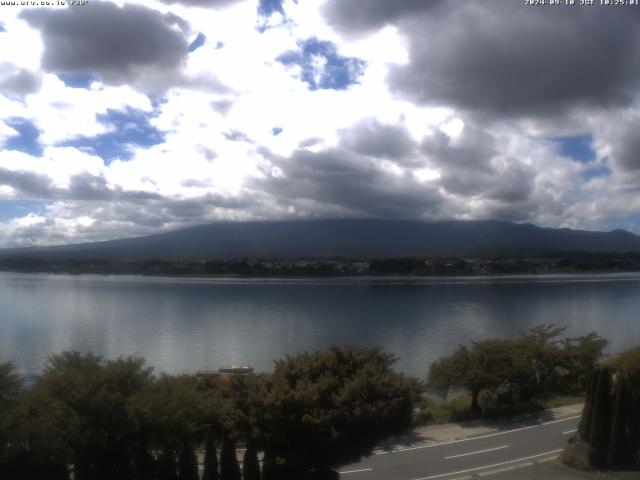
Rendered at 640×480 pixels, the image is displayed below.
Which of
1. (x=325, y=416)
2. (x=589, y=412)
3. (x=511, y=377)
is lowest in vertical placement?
(x=511, y=377)

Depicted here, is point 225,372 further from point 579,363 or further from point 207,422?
point 579,363

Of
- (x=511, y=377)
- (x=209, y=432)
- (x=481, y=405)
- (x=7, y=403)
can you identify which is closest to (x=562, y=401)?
(x=511, y=377)

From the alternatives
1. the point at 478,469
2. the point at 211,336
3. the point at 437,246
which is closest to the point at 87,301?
the point at 211,336

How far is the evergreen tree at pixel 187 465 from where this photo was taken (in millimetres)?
8672

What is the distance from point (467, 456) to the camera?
37.5 ft

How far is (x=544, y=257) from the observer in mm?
109750

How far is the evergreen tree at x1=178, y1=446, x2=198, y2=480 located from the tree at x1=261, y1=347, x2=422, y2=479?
106 cm

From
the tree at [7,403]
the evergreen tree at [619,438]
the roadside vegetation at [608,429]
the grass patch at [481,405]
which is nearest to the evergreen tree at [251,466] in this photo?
the tree at [7,403]

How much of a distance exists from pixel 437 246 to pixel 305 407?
157783 millimetres

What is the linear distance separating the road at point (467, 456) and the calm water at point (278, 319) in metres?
10.6

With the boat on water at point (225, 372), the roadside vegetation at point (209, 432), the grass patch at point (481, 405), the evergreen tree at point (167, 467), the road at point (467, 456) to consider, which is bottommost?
the grass patch at point (481, 405)

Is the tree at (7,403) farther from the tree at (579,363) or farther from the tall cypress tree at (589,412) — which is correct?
the tree at (579,363)

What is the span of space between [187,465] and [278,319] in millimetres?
31443

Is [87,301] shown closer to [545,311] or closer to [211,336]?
[211,336]
